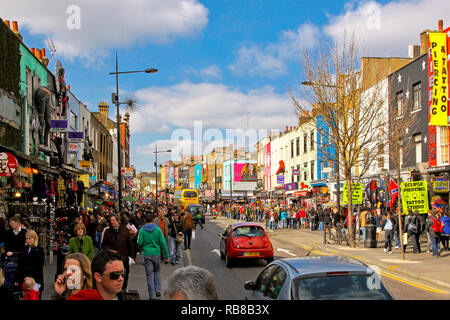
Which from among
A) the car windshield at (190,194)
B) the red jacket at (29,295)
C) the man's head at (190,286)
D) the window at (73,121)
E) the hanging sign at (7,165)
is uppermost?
the window at (73,121)

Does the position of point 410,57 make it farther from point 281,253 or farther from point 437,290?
point 437,290

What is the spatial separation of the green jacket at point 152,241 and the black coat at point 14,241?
2.42 m

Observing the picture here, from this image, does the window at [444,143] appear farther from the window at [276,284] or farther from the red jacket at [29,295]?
the red jacket at [29,295]

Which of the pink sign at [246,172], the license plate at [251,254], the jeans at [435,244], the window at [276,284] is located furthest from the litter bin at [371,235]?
the pink sign at [246,172]

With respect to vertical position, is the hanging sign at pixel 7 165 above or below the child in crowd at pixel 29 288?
above

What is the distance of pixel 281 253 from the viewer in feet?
64.5

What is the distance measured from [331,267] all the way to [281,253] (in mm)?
13976

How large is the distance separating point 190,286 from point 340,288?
123 inches

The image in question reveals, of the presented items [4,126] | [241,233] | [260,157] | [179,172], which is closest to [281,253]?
[241,233]

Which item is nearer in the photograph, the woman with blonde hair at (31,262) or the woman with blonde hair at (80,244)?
the woman with blonde hair at (31,262)

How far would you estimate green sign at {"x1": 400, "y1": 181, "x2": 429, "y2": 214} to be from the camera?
18.4m

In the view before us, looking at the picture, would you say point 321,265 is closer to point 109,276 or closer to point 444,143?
point 109,276

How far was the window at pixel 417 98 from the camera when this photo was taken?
86.8 ft
